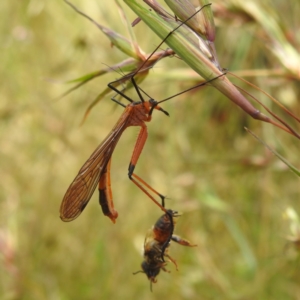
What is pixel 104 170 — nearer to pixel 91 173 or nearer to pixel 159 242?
pixel 91 173

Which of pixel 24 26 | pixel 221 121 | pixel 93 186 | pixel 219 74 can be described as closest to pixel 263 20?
pixel 93 186

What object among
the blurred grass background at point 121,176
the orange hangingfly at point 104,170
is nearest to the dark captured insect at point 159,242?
the orange hangingfly at point 104,170

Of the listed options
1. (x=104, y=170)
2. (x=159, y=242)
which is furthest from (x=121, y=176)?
(x=159, y=242)

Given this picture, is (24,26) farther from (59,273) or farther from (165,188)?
(59,273)

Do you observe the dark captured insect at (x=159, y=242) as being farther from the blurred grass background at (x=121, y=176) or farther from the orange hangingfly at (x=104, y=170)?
the blurred grass background at (x=121, y=176)

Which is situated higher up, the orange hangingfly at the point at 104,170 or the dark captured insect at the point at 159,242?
the orange hangingfly at the point at 104,170

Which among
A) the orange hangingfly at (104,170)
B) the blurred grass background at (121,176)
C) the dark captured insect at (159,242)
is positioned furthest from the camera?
the blurred grass background at (121,176)
